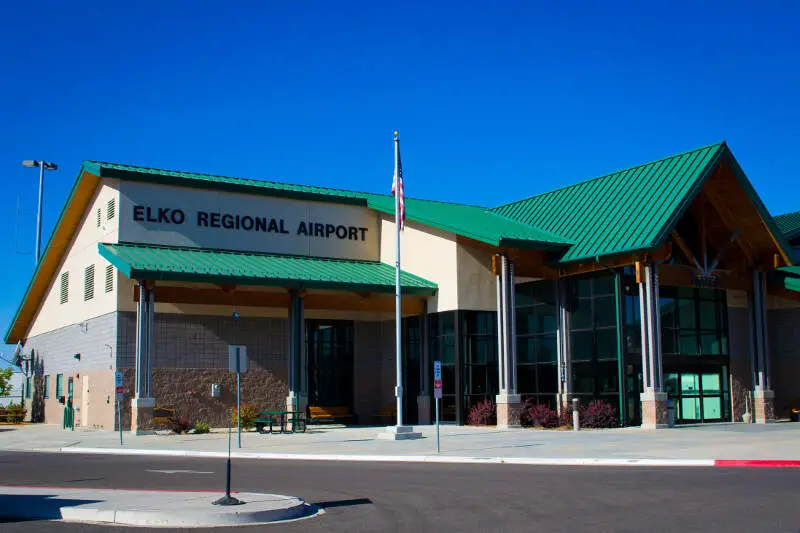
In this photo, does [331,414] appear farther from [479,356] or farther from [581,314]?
[581,314]

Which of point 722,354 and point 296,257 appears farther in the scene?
point 296,257

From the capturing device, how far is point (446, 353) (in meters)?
36.1

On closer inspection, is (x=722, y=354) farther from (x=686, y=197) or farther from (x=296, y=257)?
(x=296, y=257)

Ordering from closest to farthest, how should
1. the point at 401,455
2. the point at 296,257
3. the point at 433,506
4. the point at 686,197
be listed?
1. the point at 433,506
2. the point at 401,455
3. the point at 686,197
4. the point at 296,257

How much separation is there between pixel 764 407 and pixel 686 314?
4.88 meters

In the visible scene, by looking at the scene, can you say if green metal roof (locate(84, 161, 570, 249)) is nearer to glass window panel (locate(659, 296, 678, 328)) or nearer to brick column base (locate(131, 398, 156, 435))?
glass window panel (locate(659, 296, 678, 328))

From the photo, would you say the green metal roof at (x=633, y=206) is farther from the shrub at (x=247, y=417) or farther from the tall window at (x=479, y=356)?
the shrub at (x=247, y=417)

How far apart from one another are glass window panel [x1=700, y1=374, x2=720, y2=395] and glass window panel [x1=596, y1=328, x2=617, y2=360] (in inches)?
197

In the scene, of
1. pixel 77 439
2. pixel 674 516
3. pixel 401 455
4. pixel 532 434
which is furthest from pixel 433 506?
pixel 77 439

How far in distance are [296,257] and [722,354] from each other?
1791 centimetres

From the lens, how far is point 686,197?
104ft

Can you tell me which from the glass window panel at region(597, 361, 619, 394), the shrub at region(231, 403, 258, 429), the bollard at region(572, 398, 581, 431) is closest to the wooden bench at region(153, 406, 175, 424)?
the shrub at region(231, 403, 258, 429)

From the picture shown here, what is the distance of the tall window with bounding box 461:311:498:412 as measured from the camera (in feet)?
117

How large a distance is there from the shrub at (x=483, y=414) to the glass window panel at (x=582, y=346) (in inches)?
144
